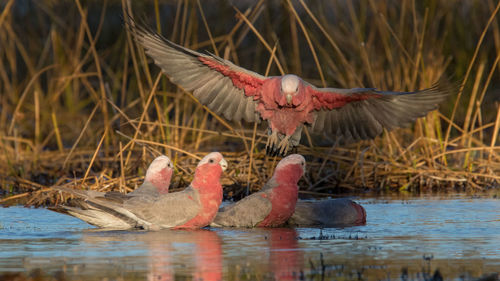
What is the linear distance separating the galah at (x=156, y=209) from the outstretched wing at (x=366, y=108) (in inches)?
76.6

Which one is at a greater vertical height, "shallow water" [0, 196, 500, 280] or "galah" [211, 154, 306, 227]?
"galah" [211, 154, 306, 227]

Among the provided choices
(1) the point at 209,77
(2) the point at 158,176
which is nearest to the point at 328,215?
(2) the point at 158,176

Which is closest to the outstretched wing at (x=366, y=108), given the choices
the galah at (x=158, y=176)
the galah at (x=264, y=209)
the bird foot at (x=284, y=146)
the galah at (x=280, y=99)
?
the galah at (x=280, y=99)

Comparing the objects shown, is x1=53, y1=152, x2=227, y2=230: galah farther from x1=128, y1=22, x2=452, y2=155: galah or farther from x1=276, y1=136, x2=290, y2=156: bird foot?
x1=276, y1=136, x2=290, y2=156: bird foot

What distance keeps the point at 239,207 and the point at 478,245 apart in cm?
208

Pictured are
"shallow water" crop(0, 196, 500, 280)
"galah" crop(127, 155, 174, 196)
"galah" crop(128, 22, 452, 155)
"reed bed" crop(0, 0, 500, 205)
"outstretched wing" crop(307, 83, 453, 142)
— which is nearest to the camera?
Result: "shallow water" crop(0, 196, 500, 280)

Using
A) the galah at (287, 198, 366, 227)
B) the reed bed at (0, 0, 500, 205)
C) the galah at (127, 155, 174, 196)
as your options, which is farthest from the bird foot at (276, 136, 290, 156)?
the galah at (127, 155, 174, 196)

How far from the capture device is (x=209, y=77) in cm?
895

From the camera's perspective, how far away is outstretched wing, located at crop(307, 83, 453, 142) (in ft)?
26.8

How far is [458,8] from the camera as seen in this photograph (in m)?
15.3

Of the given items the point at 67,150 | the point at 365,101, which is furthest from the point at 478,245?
the point at 67,150

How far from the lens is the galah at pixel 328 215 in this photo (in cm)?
737

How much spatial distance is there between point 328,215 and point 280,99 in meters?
1.45

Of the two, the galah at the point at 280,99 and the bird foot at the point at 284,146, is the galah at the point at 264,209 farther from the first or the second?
the bird foot at the point at 284,146
